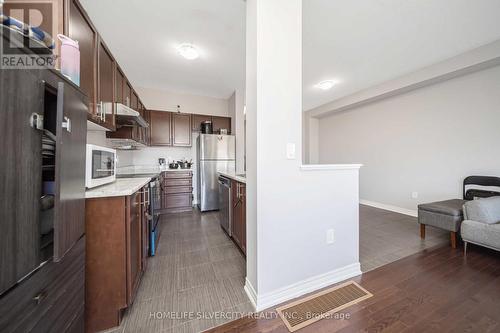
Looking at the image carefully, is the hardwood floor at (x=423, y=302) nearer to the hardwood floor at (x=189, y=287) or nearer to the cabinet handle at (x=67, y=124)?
the hardwood floor at (x=189, y=287)

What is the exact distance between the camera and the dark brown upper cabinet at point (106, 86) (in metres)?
→ 1.67

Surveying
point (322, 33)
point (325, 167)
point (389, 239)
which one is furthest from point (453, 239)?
point (322, 33)

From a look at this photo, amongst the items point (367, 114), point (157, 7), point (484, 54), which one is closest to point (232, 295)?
point (157, 7)

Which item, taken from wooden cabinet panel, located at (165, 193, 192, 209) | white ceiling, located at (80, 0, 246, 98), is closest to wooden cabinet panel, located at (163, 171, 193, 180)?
wooden cabinet panel, located at (165, 193, 192, 209)

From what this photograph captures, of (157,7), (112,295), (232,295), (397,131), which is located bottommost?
(232,295)

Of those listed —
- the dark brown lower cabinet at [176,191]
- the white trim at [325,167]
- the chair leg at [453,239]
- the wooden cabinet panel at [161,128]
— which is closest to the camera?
the white trim at [325,167]

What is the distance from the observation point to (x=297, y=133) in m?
1.49

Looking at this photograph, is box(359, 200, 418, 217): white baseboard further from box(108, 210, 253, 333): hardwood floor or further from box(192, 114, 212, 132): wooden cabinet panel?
box(192, 114, 212, 132): wooden cabinet panel

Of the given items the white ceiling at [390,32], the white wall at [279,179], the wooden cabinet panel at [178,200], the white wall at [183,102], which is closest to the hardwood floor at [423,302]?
the white wall at [279,179]

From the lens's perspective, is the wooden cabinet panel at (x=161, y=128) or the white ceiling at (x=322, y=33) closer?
the white ceiling at (x=322, y=33)

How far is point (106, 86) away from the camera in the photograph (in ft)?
6.00

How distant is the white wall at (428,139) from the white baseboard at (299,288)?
9.34 ft

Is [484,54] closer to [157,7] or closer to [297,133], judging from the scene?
[297,133]

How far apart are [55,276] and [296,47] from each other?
2.01 meters
